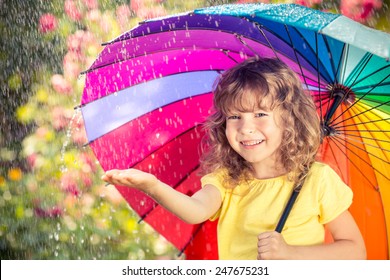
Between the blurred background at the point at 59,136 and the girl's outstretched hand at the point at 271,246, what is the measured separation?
211 cm

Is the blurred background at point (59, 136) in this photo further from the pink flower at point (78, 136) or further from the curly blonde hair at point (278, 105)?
the curly blonde hair at point (278, 105)

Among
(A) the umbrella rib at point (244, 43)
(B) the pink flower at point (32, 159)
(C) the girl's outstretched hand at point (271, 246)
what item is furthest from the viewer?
(B) the pink flower at point (32, 159)

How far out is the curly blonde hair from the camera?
8.77 feet

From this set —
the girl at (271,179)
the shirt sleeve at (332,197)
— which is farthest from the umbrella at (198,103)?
the shirt sleeve at (332,197)

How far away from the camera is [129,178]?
228cm

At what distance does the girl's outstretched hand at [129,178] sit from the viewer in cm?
227

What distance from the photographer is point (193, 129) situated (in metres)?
3.03

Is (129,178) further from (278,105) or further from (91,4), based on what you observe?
(91,4)

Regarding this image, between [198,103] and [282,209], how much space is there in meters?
0.58

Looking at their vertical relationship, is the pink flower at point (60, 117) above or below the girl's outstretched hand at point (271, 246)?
above

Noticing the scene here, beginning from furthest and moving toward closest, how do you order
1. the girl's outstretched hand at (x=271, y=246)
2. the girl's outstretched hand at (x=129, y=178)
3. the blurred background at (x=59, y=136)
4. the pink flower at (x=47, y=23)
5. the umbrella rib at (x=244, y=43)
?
the pink flower at (x=47, y=23)
the blurred background at (x=59, y=136)
the umbrella rib at (x=244, y=43)
the girl's outstretched hand at (x=271, y=246)
the girl's outstretched hand at (x=129, y=178)
